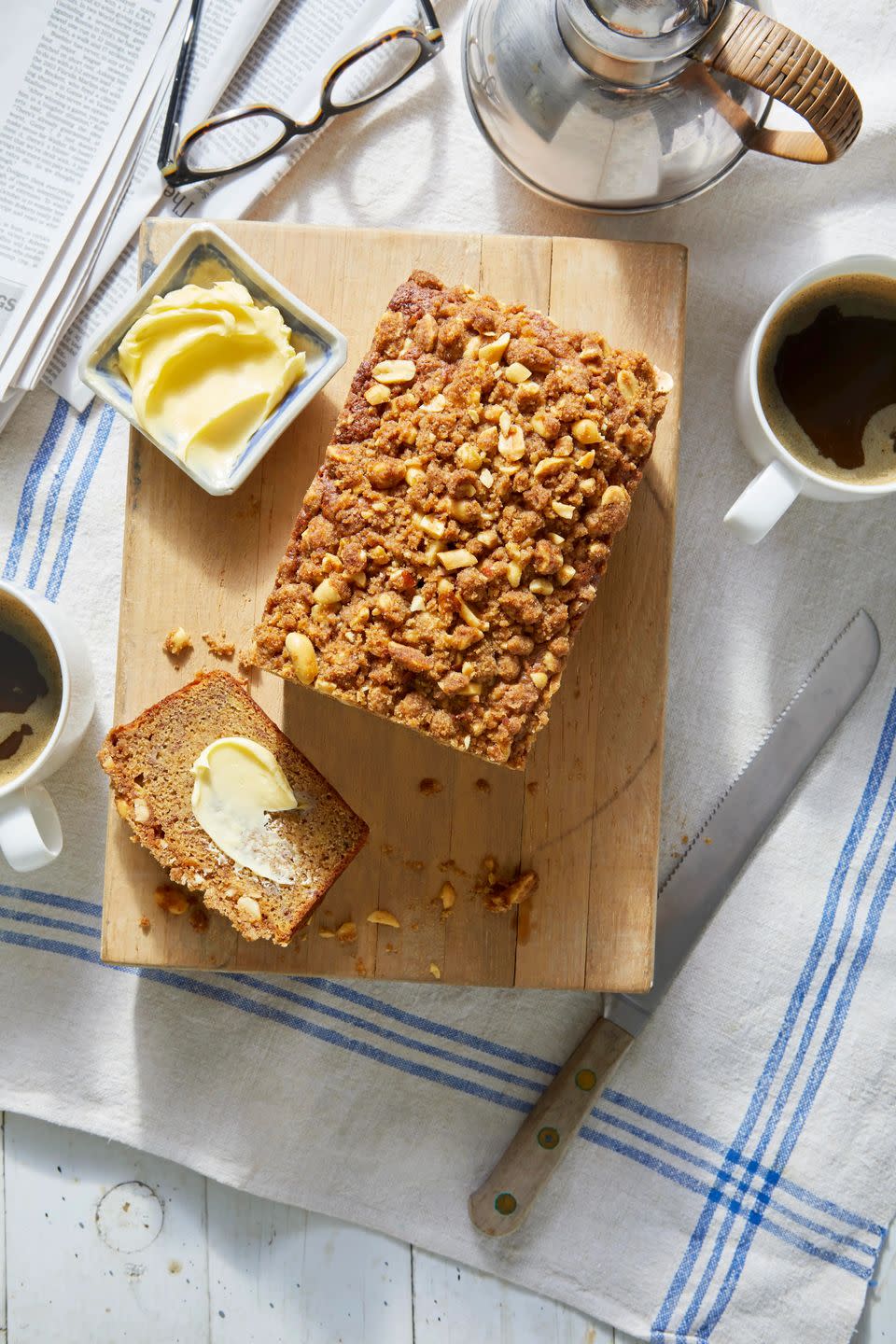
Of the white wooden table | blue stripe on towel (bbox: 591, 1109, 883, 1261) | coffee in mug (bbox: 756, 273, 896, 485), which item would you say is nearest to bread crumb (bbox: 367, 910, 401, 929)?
blue stripe on towel (bbox: 591, 1109, 883, 1261)

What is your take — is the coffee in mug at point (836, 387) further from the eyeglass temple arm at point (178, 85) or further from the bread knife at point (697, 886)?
the eyeglass temple arm at point (178, 85)

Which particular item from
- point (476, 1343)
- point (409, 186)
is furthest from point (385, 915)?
point (409, 186)

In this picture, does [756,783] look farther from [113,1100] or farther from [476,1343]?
[113,1100]

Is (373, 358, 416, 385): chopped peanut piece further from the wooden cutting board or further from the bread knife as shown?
the bread knife

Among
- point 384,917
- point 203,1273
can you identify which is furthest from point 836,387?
point 203,1273

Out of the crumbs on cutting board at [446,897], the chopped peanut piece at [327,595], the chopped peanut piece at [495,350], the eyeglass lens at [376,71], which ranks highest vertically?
the eyeglass lens at [376,71]

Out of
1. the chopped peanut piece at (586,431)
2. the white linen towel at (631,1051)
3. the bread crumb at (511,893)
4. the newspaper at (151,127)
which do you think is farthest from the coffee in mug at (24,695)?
the chopped peanut piece at (586,431)
